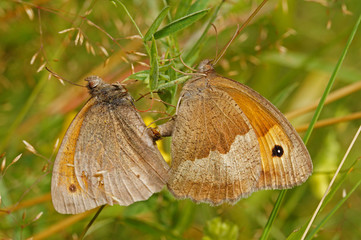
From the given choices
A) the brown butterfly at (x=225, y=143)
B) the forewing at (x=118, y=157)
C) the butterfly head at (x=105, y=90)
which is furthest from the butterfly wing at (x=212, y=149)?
the butterfly head at (x=105, y=90)

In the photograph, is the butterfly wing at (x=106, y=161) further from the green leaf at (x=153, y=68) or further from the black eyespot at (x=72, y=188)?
the green leaf at (x=153, y=68)

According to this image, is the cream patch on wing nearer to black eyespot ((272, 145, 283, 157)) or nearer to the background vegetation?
black eyespot ((272, 145, 283, 157))

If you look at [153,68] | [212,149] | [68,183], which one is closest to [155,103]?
[212,149]

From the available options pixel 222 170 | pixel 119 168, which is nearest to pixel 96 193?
pixel 119 168

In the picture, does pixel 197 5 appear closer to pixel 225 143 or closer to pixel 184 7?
pixel 184 7

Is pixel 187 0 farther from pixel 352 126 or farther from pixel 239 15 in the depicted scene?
pixel 352 126

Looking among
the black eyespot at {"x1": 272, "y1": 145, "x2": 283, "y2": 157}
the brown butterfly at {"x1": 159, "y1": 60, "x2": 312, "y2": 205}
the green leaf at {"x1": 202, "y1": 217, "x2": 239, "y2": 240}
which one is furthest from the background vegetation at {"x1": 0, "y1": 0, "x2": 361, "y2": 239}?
the black eyespot at {"x1": 272, "y1": 145, "x2": 283, "y2": 157}
